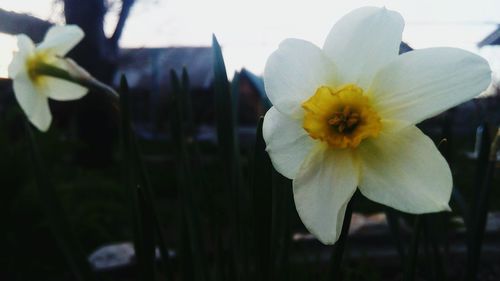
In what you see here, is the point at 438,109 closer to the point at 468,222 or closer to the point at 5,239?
the point at 468,222

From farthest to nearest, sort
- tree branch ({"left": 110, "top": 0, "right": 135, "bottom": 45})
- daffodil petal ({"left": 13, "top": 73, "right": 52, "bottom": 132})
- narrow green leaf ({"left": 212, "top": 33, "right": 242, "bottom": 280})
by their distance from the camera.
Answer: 1. tree branch ({"left": 110, "top": 0, "right": 135, "bottom": 45})
2. daffodil petal ({"left": 13, "top": 73, "right": 52, "bottom": 132})
3. narrow green leaf ({"left": 212, "top": 33, "right": 242, "bottom": 280})

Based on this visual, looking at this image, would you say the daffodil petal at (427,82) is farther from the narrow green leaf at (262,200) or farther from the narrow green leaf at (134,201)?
the narrow green leaf at (134,201)

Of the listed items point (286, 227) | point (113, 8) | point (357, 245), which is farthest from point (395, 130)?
point (113, 8)

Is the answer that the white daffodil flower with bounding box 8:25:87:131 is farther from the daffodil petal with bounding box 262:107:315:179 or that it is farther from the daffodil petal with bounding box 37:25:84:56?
the daffodil petal with bounding box 262:107:315:179

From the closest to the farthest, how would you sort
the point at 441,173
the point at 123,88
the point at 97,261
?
1. the point at 441,173
2. the point at 123,88
3. the point at 97,261

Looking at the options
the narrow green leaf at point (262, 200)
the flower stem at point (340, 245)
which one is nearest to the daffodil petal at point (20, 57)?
the narrow green leaf at point (262, 200)

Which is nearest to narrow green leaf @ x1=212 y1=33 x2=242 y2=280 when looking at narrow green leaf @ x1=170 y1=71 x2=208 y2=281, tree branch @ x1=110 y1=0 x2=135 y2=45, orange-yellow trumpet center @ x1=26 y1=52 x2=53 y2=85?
narrow green leaf @ x1=170 y1=71 x2=208 y2=281

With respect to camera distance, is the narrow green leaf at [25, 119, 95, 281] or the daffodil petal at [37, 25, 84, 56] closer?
the narrow green leaf at [25, 119, 95, 281]

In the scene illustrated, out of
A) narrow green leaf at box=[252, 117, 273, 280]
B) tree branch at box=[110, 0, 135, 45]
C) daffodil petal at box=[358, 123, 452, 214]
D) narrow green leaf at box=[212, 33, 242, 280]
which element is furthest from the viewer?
tree branch at box=[110, 0, 135, 45]

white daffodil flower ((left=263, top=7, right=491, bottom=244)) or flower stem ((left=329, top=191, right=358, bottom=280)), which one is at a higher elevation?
white daffodil flower ((left=263, top=7, right=491, bottom=244))
